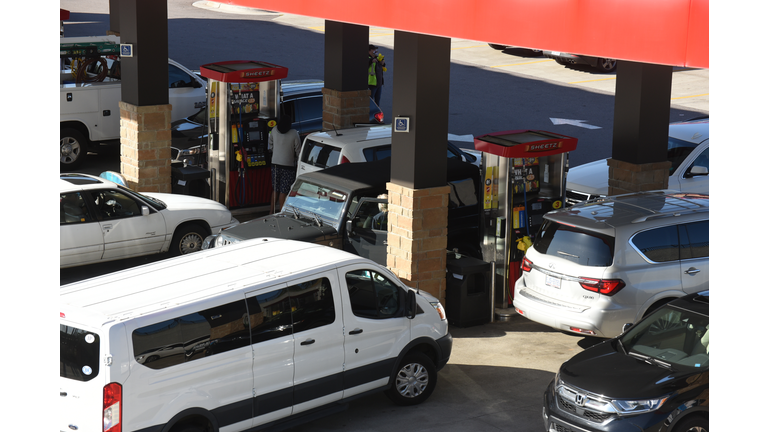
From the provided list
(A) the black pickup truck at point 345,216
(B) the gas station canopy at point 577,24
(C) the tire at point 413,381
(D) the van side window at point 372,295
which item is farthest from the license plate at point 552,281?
(B) the gas station canopy at point 577,24

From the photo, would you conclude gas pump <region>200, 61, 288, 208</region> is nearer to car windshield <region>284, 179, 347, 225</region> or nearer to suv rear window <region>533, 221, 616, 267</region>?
car windshield <region>284, 179, 347, 225</region>

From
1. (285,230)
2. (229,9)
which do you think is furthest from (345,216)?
(229,9)

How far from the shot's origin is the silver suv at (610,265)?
10828mm

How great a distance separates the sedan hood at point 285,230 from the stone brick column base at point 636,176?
4803mm

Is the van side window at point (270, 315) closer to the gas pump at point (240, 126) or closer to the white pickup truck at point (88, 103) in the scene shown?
the gas pump at point (240, 126)

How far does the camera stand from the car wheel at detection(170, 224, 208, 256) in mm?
13969

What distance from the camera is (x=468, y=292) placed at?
12.2m

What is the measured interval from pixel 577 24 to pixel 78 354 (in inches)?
206

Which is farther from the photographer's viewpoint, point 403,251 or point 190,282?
point 403,251

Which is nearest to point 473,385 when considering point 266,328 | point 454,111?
point 266,328

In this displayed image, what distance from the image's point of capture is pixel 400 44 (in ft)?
38.0

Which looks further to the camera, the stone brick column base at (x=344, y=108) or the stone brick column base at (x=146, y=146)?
the stone brick column base at (x=344, y=108)

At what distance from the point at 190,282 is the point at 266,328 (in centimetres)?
86

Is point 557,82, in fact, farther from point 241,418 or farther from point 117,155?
point 241,418
